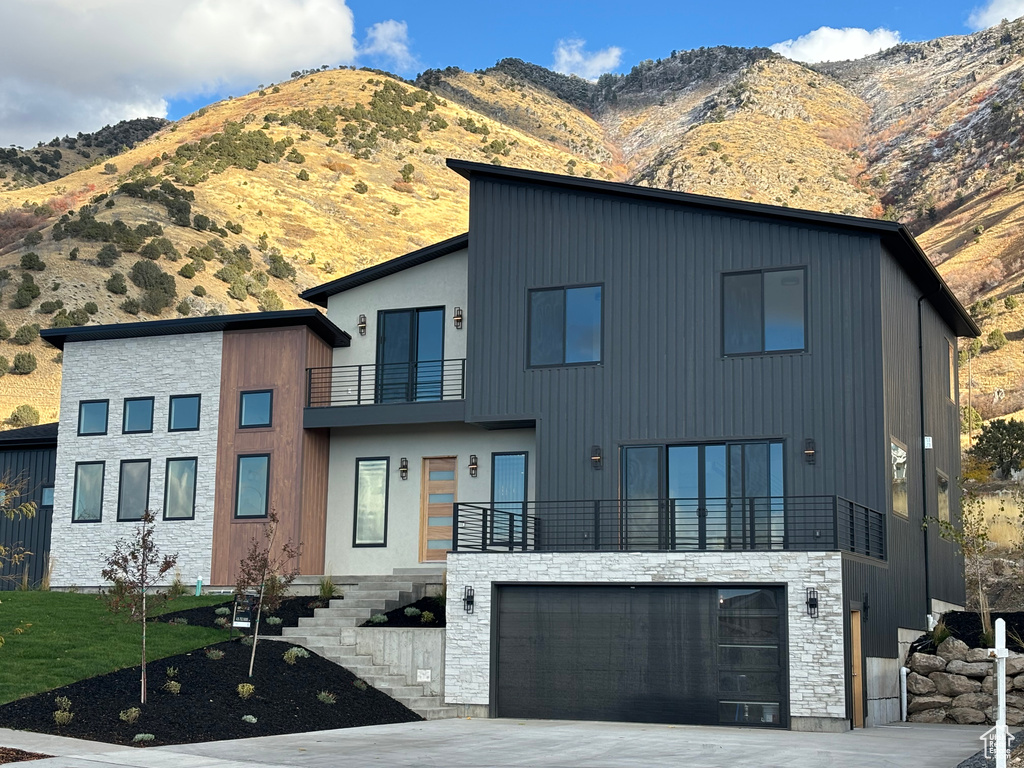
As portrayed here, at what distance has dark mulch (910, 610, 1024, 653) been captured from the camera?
20297mm

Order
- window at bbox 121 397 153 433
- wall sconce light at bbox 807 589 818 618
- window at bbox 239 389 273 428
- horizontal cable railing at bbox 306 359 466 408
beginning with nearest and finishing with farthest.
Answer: wall sconce light at bbox 807 589 818 618, horizontal cable railing at bbox 306 359 466 408, window at bbox 239 389 273 428, window at bbox 121 397 153 433

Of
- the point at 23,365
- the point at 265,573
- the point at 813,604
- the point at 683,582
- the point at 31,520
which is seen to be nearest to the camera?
the point at 813,604

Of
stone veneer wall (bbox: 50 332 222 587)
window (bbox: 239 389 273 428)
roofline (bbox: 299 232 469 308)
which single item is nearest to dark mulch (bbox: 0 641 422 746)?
stone veneer wall (bbox: 50 332 222 587)

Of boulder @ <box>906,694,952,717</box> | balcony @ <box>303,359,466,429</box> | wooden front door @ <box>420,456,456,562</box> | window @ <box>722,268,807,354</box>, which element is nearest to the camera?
boulder @ <box>906,694,952,717</box>

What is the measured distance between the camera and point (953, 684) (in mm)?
20016

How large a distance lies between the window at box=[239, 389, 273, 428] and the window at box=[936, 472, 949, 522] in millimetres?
13670

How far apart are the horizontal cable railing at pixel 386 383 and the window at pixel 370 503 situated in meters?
1.35

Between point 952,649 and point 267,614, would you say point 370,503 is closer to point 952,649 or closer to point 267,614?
point 267,614

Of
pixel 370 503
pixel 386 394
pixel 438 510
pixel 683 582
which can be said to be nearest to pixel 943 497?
pixel 683 582

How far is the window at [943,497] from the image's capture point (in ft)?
81.6

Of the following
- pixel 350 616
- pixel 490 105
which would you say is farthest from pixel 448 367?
pixel 490 105

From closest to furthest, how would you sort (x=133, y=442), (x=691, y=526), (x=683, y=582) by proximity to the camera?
1. (x=683, y=582)
2. (x=691, y=526)
3. (x=133, y=442)

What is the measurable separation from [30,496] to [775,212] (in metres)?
18.2

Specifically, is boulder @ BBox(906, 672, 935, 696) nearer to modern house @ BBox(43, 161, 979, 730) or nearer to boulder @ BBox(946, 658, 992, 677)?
boulder @ BBox(946, 658, 992, 677)
